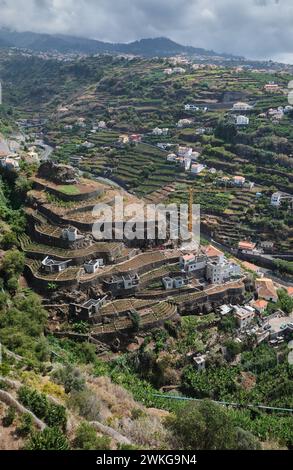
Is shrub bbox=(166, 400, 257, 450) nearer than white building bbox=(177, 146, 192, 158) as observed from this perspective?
Yes

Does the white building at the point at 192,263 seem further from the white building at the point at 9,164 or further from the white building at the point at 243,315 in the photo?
the white building at the point at 9,164

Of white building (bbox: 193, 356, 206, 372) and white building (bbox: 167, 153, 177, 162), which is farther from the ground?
white building (bbox: 167, 153, 177, 162)

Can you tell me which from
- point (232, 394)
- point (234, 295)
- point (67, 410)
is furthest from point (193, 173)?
point (67, 410)

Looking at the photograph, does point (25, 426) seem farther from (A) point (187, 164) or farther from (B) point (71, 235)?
(A) point (187, 164)

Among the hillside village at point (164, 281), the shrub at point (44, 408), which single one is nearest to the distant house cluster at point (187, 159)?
the hillside village at point (164, 281)

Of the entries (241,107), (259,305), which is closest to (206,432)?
(259,305)

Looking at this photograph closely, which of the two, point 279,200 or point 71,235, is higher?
point 279,200

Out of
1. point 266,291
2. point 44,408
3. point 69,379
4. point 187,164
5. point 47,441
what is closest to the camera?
point 47,441

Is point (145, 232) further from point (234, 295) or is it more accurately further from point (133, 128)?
point (133, 128)

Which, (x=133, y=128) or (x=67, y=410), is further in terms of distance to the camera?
(x=133, y=128)

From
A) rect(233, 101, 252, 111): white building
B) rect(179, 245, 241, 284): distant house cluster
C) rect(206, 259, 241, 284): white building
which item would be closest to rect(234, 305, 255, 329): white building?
rect(206, 259, 241, 284): white building

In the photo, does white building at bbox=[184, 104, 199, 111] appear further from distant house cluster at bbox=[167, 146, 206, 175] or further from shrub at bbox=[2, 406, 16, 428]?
shrub at bbox=[2, 406, 16, 428]
